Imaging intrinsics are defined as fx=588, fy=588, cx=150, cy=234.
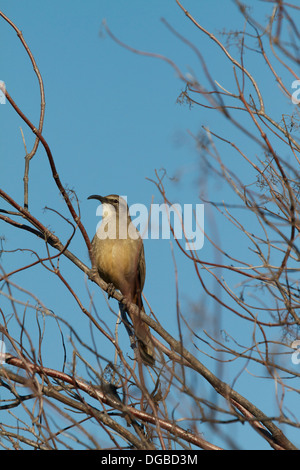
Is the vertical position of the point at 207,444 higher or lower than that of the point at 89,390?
lower

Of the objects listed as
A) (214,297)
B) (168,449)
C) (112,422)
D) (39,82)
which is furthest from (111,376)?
(39,82)

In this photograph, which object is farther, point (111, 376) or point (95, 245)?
point (95, 245)

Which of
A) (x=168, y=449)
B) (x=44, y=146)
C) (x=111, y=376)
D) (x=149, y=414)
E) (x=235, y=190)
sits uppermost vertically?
(x=44, y=146)

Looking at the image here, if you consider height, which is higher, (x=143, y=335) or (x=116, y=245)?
(x=116, y=245)

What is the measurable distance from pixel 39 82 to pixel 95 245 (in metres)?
2.50

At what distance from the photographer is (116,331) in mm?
3992

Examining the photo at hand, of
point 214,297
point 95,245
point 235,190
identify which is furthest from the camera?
point 95,245

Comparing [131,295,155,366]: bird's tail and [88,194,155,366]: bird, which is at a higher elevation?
[88,194,155,366]: bird

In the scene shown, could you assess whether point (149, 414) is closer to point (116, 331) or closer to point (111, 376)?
point (111, 376)

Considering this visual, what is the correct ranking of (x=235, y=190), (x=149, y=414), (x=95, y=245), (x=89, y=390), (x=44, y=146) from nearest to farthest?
(x=235, y=190) < (x=149, y=414) < (x=89, y=390) < (x=44, y=146) < (x=95, y=245)

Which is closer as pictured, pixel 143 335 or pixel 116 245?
pixel 143 335

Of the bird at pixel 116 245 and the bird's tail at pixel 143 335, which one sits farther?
the bird at pixel 116 245

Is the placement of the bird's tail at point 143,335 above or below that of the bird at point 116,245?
below

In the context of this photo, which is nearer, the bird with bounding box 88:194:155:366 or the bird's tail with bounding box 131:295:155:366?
the bird's tail with bounding box 131:295:155:366
